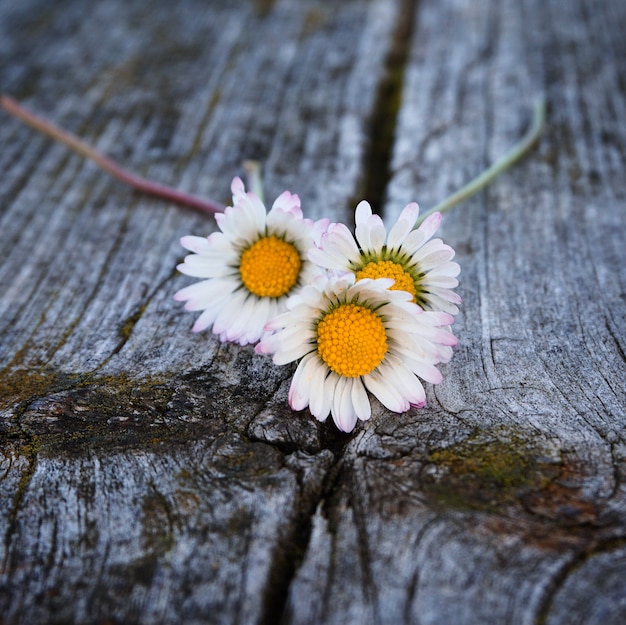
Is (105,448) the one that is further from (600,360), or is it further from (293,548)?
(600,360)

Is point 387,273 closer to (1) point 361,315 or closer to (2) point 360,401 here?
(1) point 361,315

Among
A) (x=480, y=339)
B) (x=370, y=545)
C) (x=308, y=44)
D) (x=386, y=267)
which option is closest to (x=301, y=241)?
(x=386, y=267)

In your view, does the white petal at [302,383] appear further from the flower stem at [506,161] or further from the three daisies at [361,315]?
the flower stem at [506,161]

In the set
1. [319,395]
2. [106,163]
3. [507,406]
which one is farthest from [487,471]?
[106,163]

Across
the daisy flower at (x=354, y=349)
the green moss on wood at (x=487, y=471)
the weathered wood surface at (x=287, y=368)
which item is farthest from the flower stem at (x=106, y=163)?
the green moss on wood at (x=487, y=471)

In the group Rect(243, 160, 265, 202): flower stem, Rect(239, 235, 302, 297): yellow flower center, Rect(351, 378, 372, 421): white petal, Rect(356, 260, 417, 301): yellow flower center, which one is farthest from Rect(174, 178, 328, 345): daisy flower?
Rect(243, 160, 265, 202): flower stem

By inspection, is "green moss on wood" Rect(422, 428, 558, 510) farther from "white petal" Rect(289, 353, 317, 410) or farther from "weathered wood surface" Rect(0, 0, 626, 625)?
"white petal" Rect(289, 353, 317, 410)
